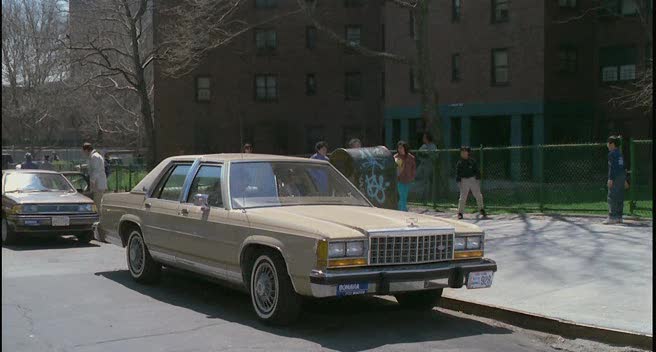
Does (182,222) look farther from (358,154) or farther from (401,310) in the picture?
(358,154)

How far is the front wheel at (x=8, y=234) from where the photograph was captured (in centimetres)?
1350

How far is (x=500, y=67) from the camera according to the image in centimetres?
3369

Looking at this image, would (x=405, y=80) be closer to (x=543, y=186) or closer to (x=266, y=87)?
(x=266, y=87)

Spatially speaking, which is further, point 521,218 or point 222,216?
point 521,218

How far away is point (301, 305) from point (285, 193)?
1478 millimetres

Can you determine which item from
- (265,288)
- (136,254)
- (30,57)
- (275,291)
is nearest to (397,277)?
(275,291)

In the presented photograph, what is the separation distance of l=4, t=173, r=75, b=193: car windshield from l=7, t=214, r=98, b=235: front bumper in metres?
1.09

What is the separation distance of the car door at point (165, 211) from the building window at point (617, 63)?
29.7 m

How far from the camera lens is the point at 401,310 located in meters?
8.03

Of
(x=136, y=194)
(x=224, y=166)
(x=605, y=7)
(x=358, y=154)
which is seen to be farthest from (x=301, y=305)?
(x=605, y=7)

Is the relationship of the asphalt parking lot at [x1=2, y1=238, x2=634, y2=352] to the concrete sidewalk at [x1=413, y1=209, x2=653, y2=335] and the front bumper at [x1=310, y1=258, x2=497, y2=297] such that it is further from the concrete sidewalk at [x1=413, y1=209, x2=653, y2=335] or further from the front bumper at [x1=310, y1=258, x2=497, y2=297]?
the concrete sidewalk at [x1=413, y1=209, x2=653, y2=335]

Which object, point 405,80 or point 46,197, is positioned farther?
point 405,80

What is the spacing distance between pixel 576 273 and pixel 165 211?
5324 millimetres

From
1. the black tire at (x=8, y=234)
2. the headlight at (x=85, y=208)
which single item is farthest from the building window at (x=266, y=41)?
the black tire at (x=8, y=234)
